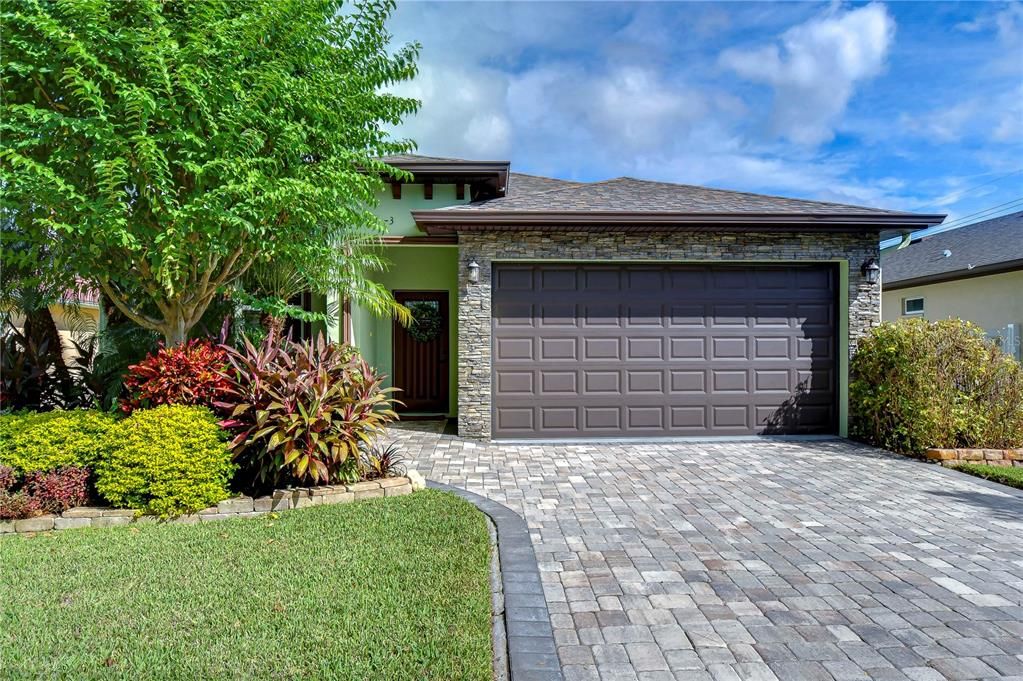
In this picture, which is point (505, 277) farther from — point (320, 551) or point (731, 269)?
point (320, 551)

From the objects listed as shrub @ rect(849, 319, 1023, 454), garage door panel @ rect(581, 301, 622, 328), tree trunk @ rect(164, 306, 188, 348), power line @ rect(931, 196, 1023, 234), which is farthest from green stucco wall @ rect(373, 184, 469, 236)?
power line @ rect(931, 196, 1023, 234)

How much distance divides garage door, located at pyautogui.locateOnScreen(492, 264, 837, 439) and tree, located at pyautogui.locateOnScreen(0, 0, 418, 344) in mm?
3507

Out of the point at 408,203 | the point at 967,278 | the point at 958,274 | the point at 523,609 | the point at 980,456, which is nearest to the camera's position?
the point at 523,609

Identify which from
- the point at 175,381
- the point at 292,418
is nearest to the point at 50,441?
the point at 175,381

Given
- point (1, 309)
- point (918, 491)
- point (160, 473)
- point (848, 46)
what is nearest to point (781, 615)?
point (918, 491)

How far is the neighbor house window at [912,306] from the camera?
15.3 metres

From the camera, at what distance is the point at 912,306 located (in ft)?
A: 51.3

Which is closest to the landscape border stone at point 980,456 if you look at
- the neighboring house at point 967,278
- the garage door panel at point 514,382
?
the neighboring house at point 967,278

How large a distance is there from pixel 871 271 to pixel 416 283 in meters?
8.01

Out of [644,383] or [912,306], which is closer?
[644,383]

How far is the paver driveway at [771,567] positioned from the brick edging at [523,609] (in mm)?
84

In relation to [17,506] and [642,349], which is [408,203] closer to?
[642,349]

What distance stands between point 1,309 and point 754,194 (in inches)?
455

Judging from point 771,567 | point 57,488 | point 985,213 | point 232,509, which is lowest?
point 771,567
